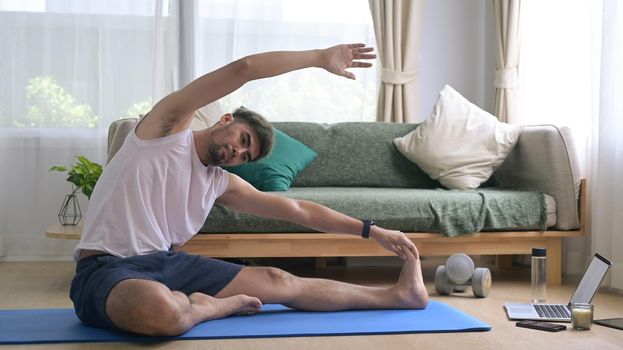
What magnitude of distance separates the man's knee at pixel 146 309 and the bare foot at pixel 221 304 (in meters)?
0.18

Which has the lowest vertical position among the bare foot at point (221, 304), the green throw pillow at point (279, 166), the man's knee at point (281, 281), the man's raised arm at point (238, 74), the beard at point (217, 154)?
the bare foot at point (221, 304)

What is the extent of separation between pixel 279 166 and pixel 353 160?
58cm

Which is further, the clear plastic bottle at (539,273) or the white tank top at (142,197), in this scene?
the clear plastic bottle at (539,273)

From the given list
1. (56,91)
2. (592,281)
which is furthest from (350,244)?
(56,91)

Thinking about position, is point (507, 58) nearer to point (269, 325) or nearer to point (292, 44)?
point (292, 44)

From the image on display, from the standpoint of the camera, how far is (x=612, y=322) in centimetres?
318

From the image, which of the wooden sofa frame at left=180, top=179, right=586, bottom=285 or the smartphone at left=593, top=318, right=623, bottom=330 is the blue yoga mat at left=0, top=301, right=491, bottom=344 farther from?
the wooden sofa frame at left=180, top=179, right=586, bottom=285

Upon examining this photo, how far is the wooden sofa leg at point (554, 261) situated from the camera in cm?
433

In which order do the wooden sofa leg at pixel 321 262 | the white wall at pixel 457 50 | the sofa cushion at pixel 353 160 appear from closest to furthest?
the sofa cushion at pixel 353 160
the wooden sofa leg at pixel 321 262
the white wall at pixel 457 50

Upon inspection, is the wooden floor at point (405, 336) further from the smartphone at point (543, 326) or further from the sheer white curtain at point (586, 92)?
the sheer white curtain at point (586, 92)

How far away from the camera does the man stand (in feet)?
8.70

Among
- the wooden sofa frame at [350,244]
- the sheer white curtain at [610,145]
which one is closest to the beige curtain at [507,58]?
the sheer white curtain at [610,145]

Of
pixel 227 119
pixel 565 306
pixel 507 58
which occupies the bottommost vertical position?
pixel 565 306

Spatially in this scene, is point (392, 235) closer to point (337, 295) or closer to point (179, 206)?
point (337, 295)
